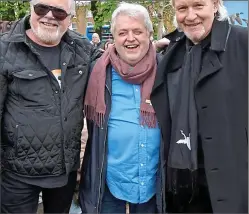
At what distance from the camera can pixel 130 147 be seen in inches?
93.3

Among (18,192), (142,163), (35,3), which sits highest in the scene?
(35,3)

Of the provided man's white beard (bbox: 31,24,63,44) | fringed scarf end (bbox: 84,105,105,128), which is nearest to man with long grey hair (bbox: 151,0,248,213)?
fringed scarf end (bbox: 84,105,105,128)

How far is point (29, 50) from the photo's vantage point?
2275 mm

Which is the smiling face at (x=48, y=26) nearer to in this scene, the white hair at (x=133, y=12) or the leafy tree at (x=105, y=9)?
the white hair at (x=133, y=12)

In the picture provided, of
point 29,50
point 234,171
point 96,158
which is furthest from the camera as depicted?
point 96,158

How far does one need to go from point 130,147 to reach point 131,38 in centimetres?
73

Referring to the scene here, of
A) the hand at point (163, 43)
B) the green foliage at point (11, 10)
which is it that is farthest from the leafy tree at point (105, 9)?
the hand at point (163, 43)

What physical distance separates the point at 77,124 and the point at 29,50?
57 centimetres

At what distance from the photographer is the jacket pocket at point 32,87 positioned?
2.21 metres

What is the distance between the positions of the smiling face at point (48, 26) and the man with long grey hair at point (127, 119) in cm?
34

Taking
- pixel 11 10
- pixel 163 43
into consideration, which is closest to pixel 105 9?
pixel 11 10

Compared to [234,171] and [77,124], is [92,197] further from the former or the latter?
[234,171]

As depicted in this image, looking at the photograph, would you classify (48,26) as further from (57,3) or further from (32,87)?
(32,87)

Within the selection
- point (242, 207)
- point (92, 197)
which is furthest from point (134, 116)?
point (242, 207)
